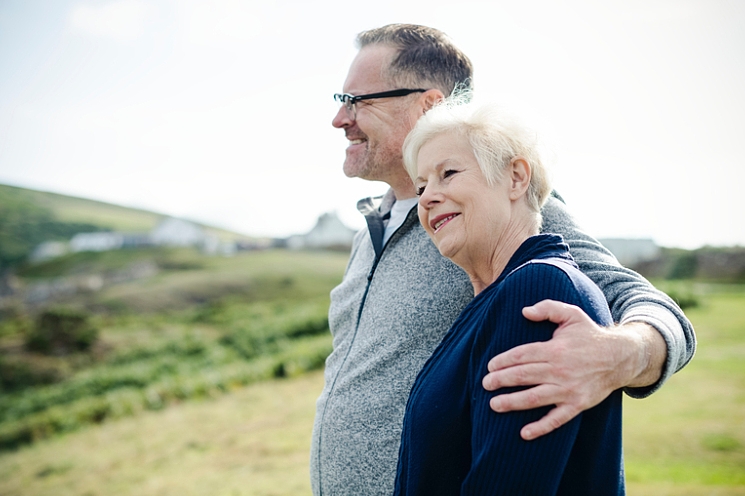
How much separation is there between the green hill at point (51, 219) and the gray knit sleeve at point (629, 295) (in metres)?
36.2

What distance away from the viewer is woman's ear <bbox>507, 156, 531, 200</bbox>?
136cm

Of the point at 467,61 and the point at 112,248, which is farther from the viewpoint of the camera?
the point at 112,248

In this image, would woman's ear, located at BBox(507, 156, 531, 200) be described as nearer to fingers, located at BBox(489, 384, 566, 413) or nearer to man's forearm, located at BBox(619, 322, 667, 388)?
man's forearm, located at BBox(619, 322, 667, 388)

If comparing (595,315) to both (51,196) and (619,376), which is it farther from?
(51,196)

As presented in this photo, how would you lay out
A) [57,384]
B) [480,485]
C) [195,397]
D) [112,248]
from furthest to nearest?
[112,248] < [57,384] < [195,397] < [480,485]

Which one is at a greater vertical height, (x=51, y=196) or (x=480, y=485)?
(x=51, y=196)

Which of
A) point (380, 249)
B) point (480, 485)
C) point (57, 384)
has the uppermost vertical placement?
point (380, 249)

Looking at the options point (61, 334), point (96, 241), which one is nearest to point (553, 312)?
point (61, 334)

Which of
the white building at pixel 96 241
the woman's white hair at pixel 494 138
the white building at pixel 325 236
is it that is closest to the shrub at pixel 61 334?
the white building at pixel 325 236

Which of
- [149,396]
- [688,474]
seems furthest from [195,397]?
[688,474]

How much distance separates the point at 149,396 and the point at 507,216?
11.6 metres

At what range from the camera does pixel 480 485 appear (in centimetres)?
102

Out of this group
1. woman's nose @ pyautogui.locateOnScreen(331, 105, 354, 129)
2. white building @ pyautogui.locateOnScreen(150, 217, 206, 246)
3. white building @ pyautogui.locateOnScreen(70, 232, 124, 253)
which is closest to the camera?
woman's nose @ pyautogui.locateOnScreen(331, 105, 354, 129)

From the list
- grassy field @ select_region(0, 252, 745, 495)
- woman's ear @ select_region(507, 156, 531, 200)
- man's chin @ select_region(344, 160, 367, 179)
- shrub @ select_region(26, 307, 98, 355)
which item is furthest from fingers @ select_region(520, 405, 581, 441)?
shrub @ select_region(26, 307, 98, 355)
